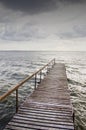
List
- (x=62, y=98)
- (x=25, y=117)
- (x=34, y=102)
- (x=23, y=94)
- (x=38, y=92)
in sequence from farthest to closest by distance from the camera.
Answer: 1. (x=23, y=94)
2. (x=38, y=92)
3. (x=62, y=98)
4. (x=34, y=102)
5. (x=25, y=117)

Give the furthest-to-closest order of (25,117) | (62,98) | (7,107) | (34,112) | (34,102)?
1. (7,107)
2. (62,98)
3. (34,102)
4. (34,112)
5. (25,117)

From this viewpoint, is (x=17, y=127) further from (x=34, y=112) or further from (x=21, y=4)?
(x=21, y=4)

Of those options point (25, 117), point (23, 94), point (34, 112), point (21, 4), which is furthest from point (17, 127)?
point (21, 4)

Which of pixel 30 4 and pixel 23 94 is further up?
pixel 30 4

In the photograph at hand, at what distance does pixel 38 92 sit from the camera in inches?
353

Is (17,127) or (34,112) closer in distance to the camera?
(17,127)

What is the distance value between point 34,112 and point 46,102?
4.37 feet

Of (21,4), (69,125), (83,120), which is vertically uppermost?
(21,4)

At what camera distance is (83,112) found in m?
9.13

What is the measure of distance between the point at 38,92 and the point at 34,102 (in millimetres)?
1811

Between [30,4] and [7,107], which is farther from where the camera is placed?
[30,4]

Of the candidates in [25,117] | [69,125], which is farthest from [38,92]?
[69,125]

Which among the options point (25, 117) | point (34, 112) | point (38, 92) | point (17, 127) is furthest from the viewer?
point (38, 92)

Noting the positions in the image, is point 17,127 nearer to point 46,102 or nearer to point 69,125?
point 69,125
